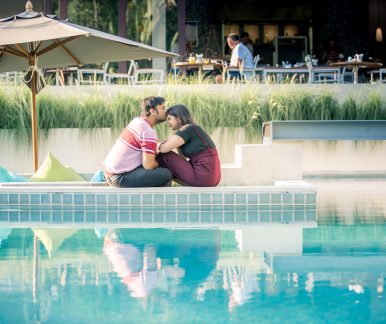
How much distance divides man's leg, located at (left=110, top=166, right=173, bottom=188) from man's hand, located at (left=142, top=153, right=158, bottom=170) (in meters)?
0.05

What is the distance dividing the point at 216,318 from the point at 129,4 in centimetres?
1597

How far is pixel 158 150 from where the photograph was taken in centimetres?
712

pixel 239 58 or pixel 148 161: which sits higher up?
pixel 239 58

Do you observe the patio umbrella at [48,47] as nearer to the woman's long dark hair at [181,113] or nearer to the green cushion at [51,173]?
the green cushion at [51,173]

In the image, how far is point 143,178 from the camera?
23.4 feet

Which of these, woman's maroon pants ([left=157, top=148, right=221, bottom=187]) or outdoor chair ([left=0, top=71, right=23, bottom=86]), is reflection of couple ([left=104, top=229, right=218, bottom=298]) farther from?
outdoor chair ([left=0, top=71, right=23, bottom=86])

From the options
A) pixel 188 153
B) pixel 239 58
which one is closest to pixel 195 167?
pixel 188 153

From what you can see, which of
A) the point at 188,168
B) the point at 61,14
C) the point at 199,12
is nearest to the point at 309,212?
the point at 188,168

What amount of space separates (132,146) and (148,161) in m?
0.18

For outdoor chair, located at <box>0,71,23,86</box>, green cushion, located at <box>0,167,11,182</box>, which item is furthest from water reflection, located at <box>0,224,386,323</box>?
outdoor chair, located at <box>0,71,23,86</box>

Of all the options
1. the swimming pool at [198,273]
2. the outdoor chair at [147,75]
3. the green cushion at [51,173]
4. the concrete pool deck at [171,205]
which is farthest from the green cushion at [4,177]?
the outdoor chair at [147,75]

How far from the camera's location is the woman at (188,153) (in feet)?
23.1

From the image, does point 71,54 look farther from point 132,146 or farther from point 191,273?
point 191,273

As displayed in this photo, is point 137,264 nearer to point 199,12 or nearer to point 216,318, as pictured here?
point 216,318
